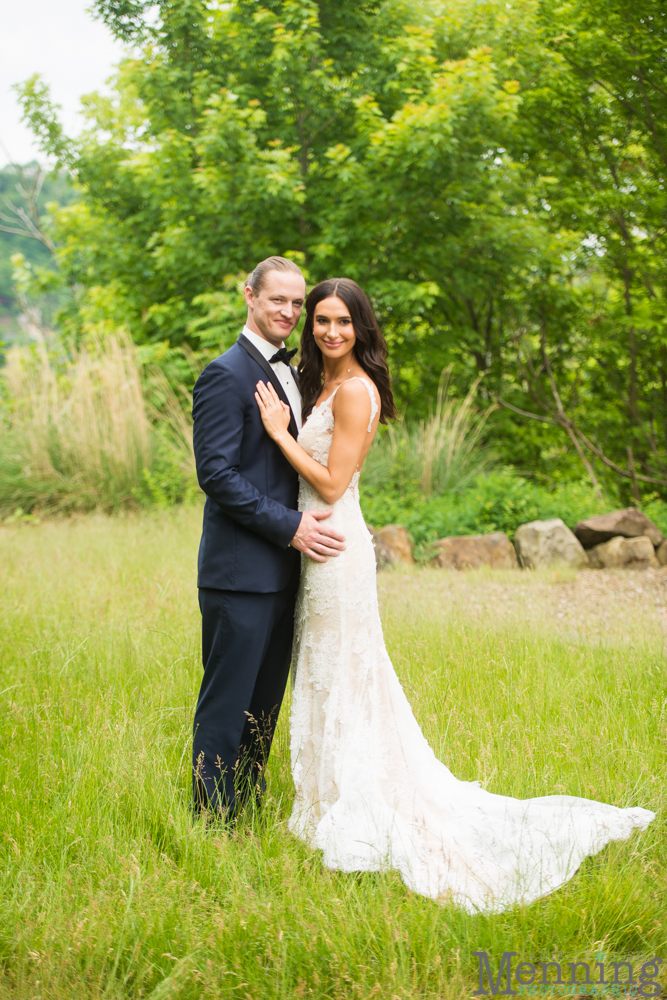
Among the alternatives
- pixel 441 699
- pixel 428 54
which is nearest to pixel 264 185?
pixel 428 54

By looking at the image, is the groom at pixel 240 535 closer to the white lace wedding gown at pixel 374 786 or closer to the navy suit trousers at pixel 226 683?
the navy suit trousers at pixel 226 683

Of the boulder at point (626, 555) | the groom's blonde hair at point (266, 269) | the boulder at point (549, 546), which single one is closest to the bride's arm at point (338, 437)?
the groom's blonde hair at point (266, 269)

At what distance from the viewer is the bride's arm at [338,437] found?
253 cm

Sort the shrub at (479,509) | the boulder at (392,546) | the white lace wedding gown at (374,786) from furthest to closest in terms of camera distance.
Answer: the shrub at (479,509) → the boulder at (392,546) → the white lace wedding gown at (374,786)

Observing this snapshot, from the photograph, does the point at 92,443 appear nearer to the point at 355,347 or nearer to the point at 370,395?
the point at 355,347

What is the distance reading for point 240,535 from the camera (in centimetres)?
252

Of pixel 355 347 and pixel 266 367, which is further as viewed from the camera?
pixel 355 347

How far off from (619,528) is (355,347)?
5.36 meters

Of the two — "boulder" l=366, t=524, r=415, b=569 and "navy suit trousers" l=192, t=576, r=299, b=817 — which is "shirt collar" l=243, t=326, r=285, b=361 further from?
"boulder" l=366, t=524, r=415, b=569

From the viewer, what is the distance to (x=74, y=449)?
29.5 ft

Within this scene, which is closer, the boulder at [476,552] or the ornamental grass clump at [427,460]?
the boulder at [476,552]

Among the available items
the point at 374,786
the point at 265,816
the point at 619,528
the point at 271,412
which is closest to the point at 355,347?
the point at 271,412

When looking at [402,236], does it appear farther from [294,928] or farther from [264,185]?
[294,928]

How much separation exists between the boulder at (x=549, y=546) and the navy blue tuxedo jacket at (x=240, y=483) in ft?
16.0
